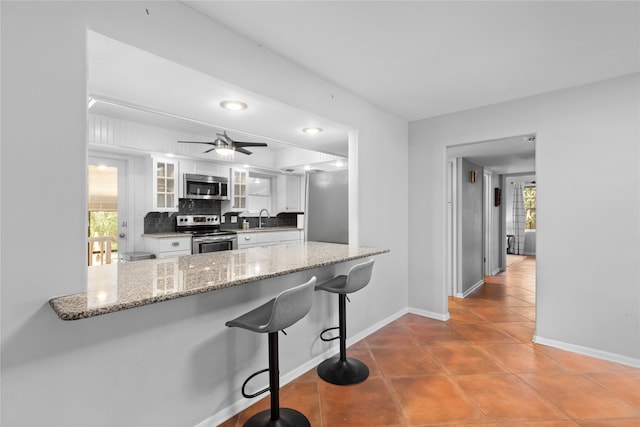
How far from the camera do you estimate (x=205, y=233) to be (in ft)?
15.2

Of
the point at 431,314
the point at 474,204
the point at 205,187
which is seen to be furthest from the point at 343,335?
the point at 474,204

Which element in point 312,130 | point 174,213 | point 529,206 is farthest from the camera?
point 529,206

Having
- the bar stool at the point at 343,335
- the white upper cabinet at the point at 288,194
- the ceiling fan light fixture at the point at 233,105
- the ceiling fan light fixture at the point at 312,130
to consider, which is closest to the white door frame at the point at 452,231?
the ceiling fan light fixture at the point at 312,130

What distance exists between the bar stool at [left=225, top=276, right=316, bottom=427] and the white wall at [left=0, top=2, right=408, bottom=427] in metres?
0.25

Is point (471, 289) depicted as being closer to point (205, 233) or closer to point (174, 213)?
point (205, 233)

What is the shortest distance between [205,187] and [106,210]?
133cm

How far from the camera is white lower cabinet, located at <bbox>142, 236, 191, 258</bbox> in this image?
4098 millimetres

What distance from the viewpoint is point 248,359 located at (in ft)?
6.62

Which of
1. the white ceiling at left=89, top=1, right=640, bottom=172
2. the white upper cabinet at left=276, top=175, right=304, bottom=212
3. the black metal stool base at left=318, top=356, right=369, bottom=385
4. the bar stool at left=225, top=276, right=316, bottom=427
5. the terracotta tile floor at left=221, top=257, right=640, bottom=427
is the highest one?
the white ceiling at left=89, top=1, right=640, bottom=172

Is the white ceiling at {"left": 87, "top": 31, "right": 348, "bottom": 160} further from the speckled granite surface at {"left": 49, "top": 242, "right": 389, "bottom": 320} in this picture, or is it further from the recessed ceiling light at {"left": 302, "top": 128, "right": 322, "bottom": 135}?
the speckled granite surface at {"left": 49, "top": 242, "right": 389, "bottom": 320}

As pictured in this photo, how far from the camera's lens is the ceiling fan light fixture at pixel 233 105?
9.57 ft

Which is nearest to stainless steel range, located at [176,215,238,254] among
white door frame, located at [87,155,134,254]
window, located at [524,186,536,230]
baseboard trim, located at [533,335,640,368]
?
white door frame, located at [87,155,134,254]

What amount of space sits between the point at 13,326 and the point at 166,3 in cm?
170

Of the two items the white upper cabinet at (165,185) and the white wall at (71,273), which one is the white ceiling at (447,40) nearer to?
the white wall at (71,273)
